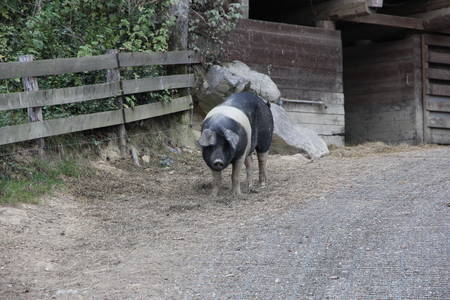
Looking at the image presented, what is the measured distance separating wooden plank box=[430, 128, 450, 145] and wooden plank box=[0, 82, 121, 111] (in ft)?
23.4

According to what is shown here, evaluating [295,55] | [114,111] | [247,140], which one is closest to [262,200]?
[247,140]

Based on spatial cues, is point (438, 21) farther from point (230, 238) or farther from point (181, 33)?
point (230, 238)

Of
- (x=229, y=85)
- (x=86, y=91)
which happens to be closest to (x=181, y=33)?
(x=229, y=85)

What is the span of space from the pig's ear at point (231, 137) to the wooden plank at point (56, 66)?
6.66 feet

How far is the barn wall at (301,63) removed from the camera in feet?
35.8

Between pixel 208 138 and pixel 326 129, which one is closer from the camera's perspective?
pixel 208 138

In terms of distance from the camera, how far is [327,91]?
11.8 meters

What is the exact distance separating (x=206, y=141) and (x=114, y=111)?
6.26ft

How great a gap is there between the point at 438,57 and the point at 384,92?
49.0 inches

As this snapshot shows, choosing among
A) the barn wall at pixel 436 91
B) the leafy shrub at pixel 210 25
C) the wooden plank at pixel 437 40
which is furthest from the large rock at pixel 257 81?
the wooden plank at pixel 437 40

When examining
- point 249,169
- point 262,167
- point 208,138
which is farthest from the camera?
point 262,167

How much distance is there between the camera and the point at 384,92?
1341cm

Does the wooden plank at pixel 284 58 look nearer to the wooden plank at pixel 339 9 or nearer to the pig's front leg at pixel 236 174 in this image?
the wooden plank at pixel 339 9

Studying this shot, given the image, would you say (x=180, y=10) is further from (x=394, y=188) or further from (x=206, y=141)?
(x=394, y=188)
